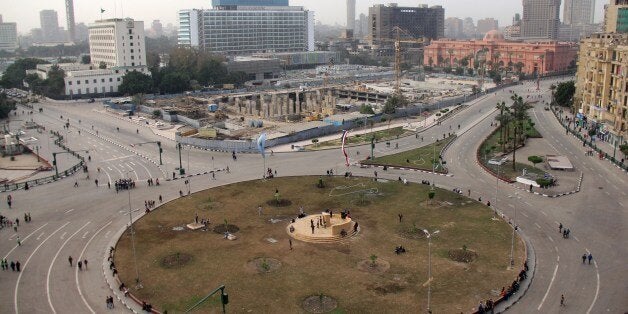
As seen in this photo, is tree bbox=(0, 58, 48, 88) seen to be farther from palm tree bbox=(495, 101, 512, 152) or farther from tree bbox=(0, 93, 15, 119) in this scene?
palm tree bbox=(495, 101, 512, 152)

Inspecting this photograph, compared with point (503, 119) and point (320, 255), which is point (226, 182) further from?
point (503, 119)

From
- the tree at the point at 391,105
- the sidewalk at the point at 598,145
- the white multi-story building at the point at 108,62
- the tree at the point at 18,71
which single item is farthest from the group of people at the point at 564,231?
the tree at the point at 18,71

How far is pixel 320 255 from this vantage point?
52094mm

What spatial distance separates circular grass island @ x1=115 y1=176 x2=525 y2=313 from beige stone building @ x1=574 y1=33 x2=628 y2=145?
47.3 m

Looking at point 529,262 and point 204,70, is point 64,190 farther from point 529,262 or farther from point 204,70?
point 204,70

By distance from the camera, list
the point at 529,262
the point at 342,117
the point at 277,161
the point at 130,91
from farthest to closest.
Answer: the point at 130,91 < the point at 342,117 < the point at 277,161 < the point at 529,262

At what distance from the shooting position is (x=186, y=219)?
204 ft

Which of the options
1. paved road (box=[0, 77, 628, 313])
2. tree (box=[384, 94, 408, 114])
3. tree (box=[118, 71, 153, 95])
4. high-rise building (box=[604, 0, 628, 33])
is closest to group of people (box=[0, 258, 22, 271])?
paved road (box=[0, 77, 628, 313])

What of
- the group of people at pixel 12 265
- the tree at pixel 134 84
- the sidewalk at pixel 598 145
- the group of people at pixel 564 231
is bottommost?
the group of people at pixel 12 265

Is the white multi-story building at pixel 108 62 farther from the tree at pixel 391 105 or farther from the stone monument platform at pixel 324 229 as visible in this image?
the stone monument platform at pixel 324 229

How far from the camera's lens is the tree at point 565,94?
452 ft

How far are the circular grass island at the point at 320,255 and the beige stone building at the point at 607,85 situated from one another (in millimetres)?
47317

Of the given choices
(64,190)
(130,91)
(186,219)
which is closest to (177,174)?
(64,190)

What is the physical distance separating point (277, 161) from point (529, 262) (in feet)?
158
